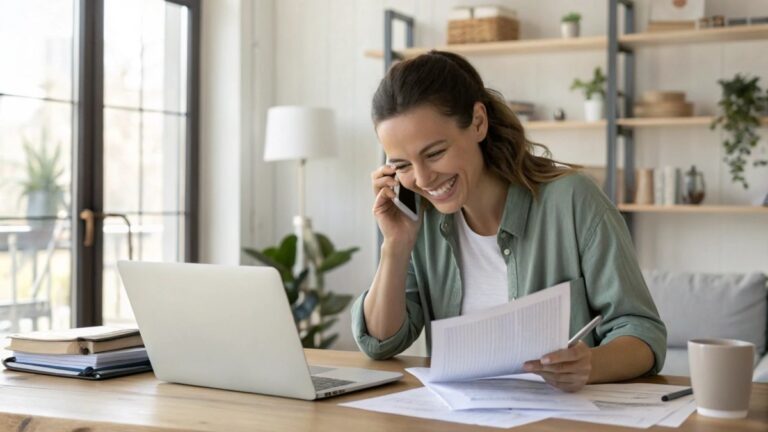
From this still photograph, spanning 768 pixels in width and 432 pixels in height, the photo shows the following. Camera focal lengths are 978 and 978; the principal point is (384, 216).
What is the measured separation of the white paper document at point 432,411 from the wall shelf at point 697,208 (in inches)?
112

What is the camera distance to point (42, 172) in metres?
4.01

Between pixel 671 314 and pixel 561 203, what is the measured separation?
209 cm

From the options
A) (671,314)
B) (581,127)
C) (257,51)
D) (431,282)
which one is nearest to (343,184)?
(257,51)

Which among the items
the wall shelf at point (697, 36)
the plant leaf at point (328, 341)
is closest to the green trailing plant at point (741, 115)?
the wall shelf at point (697, 36)

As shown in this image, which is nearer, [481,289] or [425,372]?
[425,372]

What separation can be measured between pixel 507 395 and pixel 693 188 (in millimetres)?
3007

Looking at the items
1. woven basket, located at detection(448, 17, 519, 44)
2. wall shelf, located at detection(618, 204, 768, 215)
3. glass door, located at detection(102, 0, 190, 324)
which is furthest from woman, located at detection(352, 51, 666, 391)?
woven basket, located at detection(448, 17, 519, 44)

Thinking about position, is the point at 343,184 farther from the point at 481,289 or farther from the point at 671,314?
the point at 481,289

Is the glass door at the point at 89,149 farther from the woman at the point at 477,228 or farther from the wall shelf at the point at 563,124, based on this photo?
the woman at the point at 477,228

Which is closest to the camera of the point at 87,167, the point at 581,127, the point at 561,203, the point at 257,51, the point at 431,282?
the point at 561,203

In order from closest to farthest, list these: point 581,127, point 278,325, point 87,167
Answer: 1. point 278,325
2. point 87,167
3. point 581,127

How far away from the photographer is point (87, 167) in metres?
4.20

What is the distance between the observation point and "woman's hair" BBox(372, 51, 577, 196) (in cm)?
183

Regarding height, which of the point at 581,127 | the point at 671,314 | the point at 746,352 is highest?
the point at 581,127
